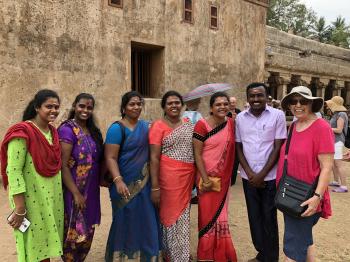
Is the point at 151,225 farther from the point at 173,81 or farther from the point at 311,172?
the point at 173,81

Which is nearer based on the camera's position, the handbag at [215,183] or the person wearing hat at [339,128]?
the handbag at [215,183]

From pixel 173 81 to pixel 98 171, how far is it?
664 centimetres

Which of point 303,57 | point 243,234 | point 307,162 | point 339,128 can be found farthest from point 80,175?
point 303,57

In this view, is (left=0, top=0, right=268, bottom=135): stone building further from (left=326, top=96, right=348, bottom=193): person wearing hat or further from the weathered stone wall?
(left=326, top=96, right=348, bottom=193): person wearing hat

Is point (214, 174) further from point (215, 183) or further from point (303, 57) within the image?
point (303, 57)

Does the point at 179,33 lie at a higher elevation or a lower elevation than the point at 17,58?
higher

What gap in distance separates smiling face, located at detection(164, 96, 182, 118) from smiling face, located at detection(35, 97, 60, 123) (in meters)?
0.96

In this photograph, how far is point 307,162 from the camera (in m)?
2.43

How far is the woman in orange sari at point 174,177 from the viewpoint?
2.97 m

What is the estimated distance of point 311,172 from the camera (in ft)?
7.93

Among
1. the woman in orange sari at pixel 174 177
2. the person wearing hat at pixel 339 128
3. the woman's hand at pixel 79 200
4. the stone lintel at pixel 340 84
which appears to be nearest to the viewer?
the woman's hand at pixel 79 200

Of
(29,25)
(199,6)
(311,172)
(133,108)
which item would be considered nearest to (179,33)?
(199,6)

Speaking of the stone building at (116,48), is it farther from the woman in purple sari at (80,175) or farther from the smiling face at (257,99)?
the smiling face at (257,99)

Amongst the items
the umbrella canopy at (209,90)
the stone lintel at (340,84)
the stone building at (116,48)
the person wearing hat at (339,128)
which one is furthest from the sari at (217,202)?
the stone lintel at (340,84)
